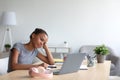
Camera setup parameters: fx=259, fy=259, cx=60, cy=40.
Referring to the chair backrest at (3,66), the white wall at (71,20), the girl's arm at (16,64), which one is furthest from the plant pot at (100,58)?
the white wall at (71,20)

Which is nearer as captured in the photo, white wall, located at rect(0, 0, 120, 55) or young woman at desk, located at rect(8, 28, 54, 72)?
young woman at desk, located at rect(8, 28, 54, 72)

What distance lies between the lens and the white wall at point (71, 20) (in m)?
→ 5.64

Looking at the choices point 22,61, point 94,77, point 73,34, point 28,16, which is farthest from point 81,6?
point 94,77

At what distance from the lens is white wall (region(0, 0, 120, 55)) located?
5645mm

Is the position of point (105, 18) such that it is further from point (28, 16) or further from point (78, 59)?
point (78, 59)

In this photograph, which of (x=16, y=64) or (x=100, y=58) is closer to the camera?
(x=16, y=64)

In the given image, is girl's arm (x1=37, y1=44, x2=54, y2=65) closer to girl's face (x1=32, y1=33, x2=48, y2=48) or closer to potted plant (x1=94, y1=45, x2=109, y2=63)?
girl's face (x1=32, y1=33, x2=48, y2=48)

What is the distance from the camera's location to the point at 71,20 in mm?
5793

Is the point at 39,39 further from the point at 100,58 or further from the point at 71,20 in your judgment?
the point at 71,20

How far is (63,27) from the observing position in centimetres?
583

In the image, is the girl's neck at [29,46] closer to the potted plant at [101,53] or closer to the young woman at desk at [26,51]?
the young woman at desk at [26,51]

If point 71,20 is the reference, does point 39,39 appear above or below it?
below

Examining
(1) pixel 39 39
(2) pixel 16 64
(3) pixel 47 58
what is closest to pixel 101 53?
(3) pixel 47 58

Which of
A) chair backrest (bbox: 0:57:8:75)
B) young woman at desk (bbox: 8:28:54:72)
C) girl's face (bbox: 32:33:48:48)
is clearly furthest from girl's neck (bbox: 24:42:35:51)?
chair backrest (bbox: 0:57:8:75)
